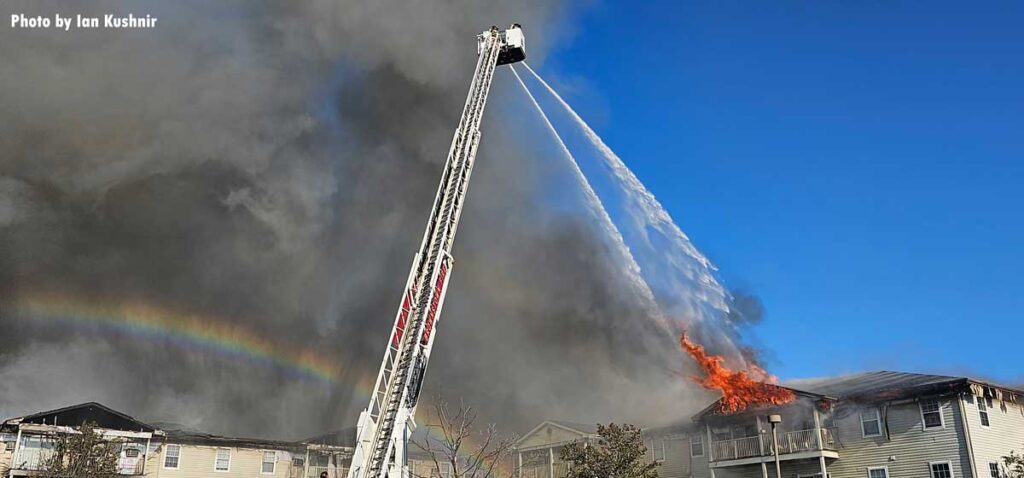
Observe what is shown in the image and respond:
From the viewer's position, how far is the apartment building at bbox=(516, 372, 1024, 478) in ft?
111

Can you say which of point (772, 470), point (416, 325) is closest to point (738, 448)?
point (772, 470)

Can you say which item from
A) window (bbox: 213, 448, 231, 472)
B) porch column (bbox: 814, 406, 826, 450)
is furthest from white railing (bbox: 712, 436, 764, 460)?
window (bbox: 213, 448, 231, 472)

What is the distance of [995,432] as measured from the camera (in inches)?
1367

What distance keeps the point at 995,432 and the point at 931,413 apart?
2944 millimetres

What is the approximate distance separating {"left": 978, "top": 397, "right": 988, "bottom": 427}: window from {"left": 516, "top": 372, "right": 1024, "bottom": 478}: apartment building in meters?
0.05

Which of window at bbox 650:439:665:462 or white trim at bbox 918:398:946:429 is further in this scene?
window at bbox 650:439:665:462

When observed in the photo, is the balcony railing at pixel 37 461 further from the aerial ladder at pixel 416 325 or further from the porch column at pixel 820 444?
the porch column at pixel 820 444

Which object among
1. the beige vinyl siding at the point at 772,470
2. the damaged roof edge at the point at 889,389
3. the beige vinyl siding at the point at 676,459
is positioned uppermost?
the damaged roof edge at the point at 889,389

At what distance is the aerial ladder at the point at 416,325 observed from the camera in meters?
22.0

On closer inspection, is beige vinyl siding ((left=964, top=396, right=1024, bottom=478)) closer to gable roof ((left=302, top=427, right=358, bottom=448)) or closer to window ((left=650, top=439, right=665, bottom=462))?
window ((left=650, top=439, right=665, bottom=462))

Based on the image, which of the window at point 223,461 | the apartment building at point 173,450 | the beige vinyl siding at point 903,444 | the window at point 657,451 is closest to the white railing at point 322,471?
the apartment building at point 173,450

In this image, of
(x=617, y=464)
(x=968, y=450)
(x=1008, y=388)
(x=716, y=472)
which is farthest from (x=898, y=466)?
(x=617, y=464)

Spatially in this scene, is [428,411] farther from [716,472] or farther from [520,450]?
[716,472]

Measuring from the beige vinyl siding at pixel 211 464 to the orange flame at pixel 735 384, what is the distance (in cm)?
2764
